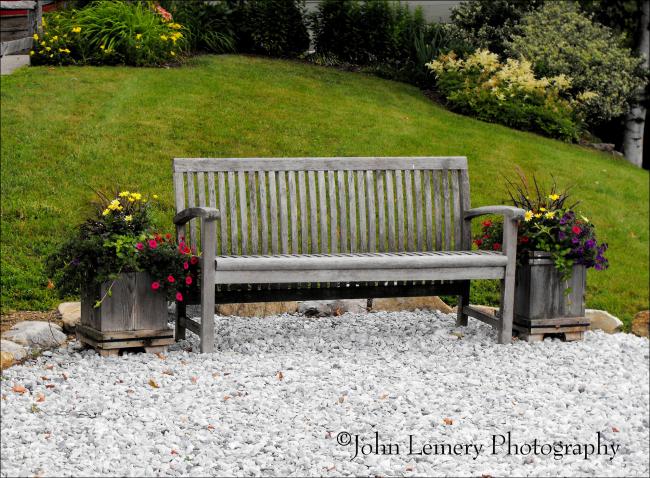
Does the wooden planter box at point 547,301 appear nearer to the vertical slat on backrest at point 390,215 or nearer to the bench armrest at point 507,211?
the bench armrest at point 507,211

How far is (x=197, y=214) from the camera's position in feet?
17.3

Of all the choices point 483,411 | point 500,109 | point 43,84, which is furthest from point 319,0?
point 483,411

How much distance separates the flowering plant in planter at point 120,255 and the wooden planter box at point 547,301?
2.05 m

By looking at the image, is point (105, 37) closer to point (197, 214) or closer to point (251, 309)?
point (251, 309)

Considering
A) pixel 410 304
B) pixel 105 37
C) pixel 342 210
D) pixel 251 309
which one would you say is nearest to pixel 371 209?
pixel 342 210

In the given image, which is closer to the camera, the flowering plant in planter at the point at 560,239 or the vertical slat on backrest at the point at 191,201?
the vertical slat on backrest at the point at 191,201

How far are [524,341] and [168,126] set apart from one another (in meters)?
4.60

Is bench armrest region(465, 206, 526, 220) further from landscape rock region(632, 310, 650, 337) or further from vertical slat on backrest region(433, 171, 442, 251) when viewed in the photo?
landscape rock region(632, 310, 650, 337)

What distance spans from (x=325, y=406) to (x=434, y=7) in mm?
11597

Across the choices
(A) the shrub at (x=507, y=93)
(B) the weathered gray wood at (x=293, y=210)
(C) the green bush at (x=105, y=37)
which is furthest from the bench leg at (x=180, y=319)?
(A) the shrub at (x=507, y=93)

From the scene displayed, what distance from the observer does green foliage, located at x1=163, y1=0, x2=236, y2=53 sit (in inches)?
490

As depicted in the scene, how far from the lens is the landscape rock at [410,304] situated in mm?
6617

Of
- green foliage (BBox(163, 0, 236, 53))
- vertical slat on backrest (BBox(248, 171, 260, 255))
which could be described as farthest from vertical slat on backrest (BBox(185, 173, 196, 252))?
green foliage (BBox(163, 0, 236, 53))

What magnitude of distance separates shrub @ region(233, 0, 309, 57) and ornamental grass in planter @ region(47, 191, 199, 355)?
7925mm
